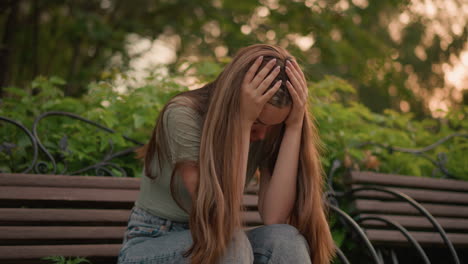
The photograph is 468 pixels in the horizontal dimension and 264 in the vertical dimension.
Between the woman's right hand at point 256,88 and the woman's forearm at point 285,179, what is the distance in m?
0.34

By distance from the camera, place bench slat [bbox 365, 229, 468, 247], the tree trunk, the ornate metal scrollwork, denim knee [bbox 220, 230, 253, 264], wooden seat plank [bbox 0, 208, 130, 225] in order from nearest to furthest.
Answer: denim knee [bbox 220, 230, 253, 264] < wooden seat plank [bbox 0, 208, 130, 225] < the ornate metal scrollwork < bench slat [bbox 365, 229, 468, 247] < the tree trunk

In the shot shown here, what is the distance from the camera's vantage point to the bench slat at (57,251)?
A: 1.95m

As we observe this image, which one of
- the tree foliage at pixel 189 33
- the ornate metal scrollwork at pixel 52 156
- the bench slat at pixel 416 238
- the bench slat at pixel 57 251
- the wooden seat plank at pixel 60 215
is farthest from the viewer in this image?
the tree foliage at pixel 189 33

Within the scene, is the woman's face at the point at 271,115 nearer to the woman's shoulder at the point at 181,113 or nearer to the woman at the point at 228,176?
the woman at the point at 228,176

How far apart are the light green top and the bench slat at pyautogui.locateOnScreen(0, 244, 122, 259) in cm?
36

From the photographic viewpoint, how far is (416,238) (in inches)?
104

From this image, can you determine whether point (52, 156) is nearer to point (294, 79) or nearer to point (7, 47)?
point (294, 79)

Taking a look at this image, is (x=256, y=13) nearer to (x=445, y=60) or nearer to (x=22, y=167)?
(x=22, y=167)

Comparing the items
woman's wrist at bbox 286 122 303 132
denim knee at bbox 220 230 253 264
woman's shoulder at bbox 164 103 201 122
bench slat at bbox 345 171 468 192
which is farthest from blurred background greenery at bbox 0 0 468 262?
denim knee at bbox 220 230 253 264

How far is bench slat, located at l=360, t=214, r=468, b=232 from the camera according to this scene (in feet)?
8.62

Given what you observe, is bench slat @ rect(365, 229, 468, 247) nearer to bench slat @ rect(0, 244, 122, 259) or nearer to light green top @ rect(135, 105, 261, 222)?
light green top @ rect(135, 105, 261, 222)

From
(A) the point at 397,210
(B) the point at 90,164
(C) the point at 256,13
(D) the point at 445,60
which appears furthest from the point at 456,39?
(B) the point at 90,164

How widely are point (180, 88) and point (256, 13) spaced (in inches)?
142

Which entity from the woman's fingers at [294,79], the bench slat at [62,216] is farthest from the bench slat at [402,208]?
the woman's fingers at [294,79]
